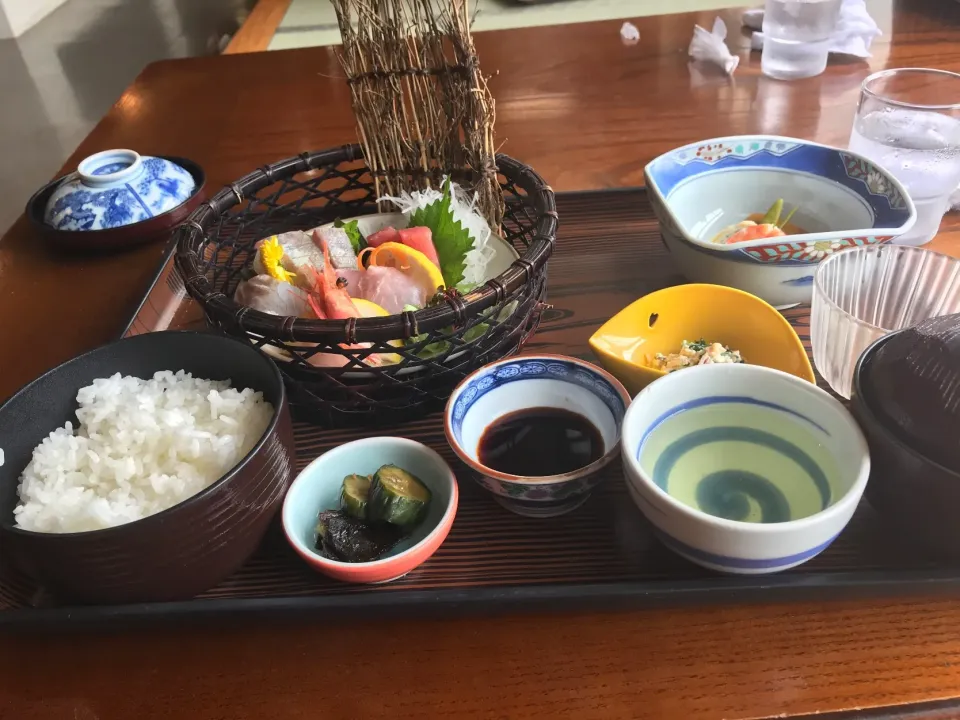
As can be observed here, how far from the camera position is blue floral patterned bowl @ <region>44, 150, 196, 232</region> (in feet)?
4.33

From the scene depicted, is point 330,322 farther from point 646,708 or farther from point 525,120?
point 525,120

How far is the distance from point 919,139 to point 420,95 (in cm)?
84

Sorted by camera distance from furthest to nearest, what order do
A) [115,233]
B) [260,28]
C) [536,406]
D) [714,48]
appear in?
1. [260,28]
2. [714,48]
3. [115,233]
4. [536,406]

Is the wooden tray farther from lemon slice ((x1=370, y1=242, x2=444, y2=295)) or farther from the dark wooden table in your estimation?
lemon slice ((x1=370, y1=242, x2=444, y2=295))

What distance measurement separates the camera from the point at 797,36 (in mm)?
1755

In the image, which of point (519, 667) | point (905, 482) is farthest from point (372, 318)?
point (905, 482)

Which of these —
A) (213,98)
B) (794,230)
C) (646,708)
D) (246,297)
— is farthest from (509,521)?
(213,98)

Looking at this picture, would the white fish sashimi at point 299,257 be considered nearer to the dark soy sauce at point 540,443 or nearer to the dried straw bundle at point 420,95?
the dried straw bundle at point 420,95

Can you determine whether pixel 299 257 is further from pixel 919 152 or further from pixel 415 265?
pixel 919 152

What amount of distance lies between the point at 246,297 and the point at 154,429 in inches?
10.8

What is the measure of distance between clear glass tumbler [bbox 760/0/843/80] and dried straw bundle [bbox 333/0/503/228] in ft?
3.44

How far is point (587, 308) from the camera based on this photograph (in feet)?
3.67

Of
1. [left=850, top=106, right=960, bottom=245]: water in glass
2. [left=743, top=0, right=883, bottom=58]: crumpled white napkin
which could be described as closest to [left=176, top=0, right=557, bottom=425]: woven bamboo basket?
[left=850, top=106, right=960, bottom=245]: water in glass

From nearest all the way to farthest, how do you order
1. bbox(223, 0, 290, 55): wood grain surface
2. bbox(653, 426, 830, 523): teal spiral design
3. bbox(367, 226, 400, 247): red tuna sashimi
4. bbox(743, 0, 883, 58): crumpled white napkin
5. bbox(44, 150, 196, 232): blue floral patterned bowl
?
1. bbox(653, 426, 830, 523): teal spiral design
2. bbox(367, 226, 400, 247): red tuna sashimi
3. bbox(44, 150, 196, 232): blue floral patterned bowl
4. bbox(743, 0, 883, 58): crumpled white napkin
5. bbox(223, 0, 290, 55): wood grain surface
